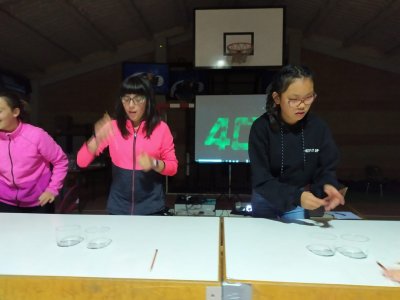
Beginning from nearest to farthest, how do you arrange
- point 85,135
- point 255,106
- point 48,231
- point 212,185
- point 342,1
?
1. point 48,231
2. point 255,106
3. point 342,1
4. point 212,185
5. point 85,135

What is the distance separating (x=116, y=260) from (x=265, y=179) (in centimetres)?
73

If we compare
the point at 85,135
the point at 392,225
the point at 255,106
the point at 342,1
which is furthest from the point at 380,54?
the point at 392,225

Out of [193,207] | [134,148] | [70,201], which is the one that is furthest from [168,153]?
[70,201]

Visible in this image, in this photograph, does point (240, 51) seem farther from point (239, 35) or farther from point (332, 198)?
point (332, 198)

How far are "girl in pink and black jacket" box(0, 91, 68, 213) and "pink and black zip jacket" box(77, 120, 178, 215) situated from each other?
324 millimetres

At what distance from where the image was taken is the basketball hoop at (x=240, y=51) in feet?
16.5

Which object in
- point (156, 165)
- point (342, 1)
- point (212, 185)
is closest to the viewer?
point (156, 165)

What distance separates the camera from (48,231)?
136 cm

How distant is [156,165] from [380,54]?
793 cm

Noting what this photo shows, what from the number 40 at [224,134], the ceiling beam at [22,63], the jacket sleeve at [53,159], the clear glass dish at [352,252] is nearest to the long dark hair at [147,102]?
the jacket sleeve at [53,159]

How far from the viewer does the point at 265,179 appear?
5.00 ft

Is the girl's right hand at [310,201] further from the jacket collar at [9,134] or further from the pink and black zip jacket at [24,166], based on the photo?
the jacket collar at [9,134]

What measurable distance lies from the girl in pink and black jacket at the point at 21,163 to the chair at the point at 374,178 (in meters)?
6.56

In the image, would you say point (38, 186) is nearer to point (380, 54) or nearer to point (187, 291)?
point (187, 291)
